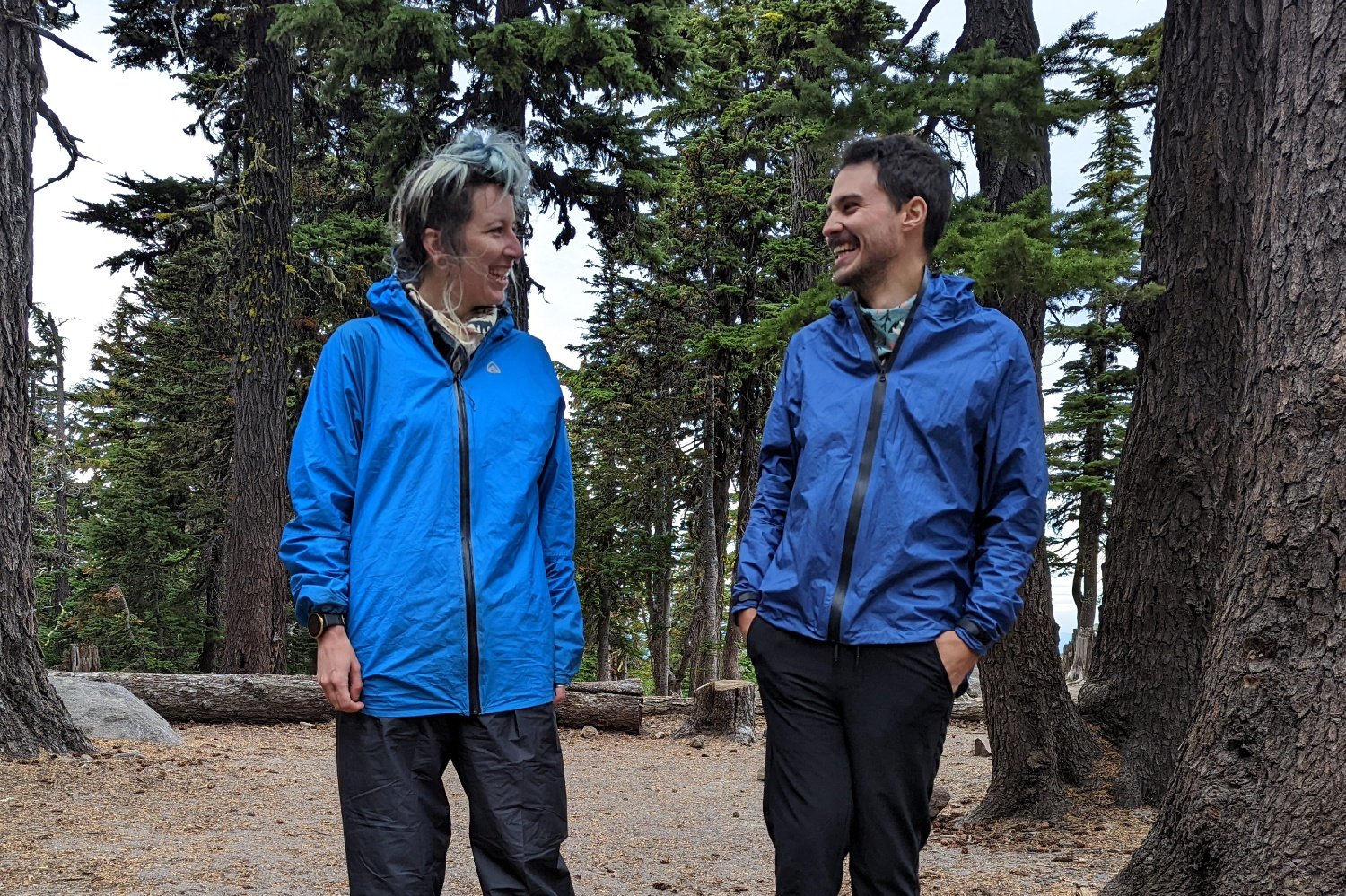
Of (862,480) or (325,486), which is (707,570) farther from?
(325,486)

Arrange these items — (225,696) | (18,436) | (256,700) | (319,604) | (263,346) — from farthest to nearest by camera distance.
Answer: (263,346)
(256,700)
(225,696)
(18,436)
(319,604)

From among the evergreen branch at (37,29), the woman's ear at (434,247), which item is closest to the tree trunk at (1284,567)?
the woman's ear at (434,247)

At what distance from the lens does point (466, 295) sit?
270 cm

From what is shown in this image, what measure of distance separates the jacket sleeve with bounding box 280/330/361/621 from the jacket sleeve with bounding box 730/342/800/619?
96cm

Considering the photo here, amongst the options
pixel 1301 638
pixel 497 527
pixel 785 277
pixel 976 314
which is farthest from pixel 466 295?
pixel 785 277

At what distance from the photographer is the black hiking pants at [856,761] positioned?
2.43m

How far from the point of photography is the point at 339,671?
234 centimetres

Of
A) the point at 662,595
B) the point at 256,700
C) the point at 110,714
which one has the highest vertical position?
the point at 662,595

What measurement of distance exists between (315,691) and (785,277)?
10118 mm

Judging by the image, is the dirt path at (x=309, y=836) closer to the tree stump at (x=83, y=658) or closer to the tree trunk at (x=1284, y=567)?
the tree trunk at (x=1284, y=567)

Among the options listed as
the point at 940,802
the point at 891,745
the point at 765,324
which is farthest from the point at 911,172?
the point at 940,802

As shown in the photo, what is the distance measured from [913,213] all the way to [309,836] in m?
5.00

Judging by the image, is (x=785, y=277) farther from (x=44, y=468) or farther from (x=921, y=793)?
(x=44, y=468)

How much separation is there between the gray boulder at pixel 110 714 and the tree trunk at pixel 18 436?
0.97 metres
